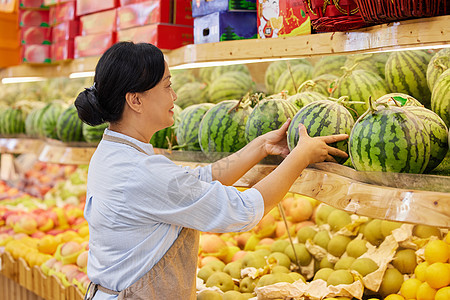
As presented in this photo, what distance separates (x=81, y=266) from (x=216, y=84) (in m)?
1.33

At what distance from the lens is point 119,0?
326cm

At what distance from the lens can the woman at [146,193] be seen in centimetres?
149

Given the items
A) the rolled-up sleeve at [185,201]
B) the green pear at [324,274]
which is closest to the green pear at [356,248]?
the green pear at [324,274]

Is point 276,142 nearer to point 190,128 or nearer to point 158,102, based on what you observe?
point 158,102

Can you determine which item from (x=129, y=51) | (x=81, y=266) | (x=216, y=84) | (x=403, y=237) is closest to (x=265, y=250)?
(x=403, y=237)

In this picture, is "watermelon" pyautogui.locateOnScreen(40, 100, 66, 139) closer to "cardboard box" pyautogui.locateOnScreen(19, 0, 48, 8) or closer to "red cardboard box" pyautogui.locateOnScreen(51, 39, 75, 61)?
"red cardboard box" pyautogui.locateOnScreen(51, 39, 75, 61)

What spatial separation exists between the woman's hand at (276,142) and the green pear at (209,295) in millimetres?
647

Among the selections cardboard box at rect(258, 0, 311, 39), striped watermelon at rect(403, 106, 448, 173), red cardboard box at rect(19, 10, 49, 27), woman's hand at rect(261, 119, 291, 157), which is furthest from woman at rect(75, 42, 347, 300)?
red cardboard box at rect(19, 10, 49, 27)

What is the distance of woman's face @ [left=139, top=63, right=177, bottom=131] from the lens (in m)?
1.63

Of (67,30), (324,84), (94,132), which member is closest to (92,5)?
(67,30)

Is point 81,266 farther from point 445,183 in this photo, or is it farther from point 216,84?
point 445,183

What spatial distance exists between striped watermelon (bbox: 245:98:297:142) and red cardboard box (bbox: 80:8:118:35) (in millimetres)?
1661

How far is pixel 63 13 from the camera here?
12.9ft

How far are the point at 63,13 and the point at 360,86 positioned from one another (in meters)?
2.76
